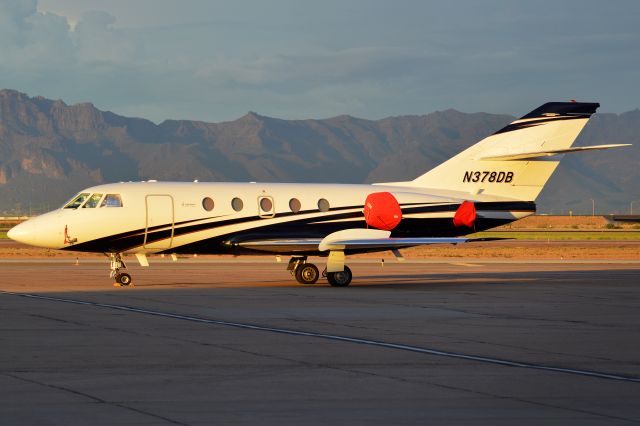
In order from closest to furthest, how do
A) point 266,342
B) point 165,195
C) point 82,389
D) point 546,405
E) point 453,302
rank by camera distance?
1. point 546,405
2. point 82,389
3. point 266,342
4. point 453,302
5. point 165,195

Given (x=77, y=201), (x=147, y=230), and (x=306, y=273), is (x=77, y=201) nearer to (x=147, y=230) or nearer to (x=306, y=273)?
(x=147, y=230)

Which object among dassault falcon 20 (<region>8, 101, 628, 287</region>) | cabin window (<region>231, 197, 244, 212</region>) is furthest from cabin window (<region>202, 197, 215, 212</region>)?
cabin window (<region>231, 197, 244, 212</region>)

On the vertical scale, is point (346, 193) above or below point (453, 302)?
above

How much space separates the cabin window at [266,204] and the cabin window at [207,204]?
5.29 ft

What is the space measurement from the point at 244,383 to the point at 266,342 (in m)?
4.47

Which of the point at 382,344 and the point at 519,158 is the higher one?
the point at 519,158

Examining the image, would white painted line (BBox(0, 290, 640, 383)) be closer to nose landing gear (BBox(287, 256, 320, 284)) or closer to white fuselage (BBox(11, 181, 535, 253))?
white fuselage (BBox(11, 181, 535, 253))

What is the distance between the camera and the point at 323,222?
35625 mm

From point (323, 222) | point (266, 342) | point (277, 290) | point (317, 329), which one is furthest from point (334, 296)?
point (266, 342)

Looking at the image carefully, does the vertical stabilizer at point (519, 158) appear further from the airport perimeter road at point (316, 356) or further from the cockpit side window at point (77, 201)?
the cockpit side window at point (77, 201)

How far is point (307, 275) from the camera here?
1404 inches

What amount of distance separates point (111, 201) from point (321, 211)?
6.63 m

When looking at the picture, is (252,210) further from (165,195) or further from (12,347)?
(12,347)

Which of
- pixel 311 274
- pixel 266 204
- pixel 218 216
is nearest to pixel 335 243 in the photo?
pixel 311 274
